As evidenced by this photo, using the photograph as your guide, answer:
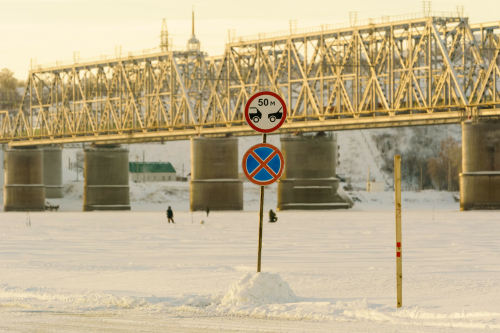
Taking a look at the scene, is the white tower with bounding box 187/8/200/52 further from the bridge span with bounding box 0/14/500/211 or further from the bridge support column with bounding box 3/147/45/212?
the bridge support column with bounding box 3/147/45/212

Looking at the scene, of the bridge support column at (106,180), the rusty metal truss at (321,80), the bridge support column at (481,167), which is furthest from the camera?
the bridge support column at (106,180)

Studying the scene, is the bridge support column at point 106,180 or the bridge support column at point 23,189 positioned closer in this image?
the bridge support column at point 106,180

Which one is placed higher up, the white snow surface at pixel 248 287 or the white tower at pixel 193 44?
the white tower at pixel 193 44

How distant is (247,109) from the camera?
16766 millimetres

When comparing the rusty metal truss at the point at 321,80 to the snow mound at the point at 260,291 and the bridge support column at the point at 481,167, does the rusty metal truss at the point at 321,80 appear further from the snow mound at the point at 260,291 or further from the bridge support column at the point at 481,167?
the snow mound at the point at 260,291

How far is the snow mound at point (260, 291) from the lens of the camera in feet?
50.3

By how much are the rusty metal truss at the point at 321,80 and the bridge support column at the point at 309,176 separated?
2.48 m

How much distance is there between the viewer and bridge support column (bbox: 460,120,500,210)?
238 feet

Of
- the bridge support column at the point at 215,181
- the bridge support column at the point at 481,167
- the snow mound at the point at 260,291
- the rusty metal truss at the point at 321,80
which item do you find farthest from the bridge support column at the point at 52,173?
the snow mound at the point at 260,291

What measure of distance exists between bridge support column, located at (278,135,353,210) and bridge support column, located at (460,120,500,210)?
1894cm

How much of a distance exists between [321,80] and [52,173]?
5682cm

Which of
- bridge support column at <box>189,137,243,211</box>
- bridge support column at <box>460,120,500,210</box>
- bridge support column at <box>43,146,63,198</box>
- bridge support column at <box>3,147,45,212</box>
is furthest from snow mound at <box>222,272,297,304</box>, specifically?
bridge support column at <box>43,146,63,198</box>

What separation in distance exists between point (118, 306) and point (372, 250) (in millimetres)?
14295

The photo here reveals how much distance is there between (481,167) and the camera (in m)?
73.3
